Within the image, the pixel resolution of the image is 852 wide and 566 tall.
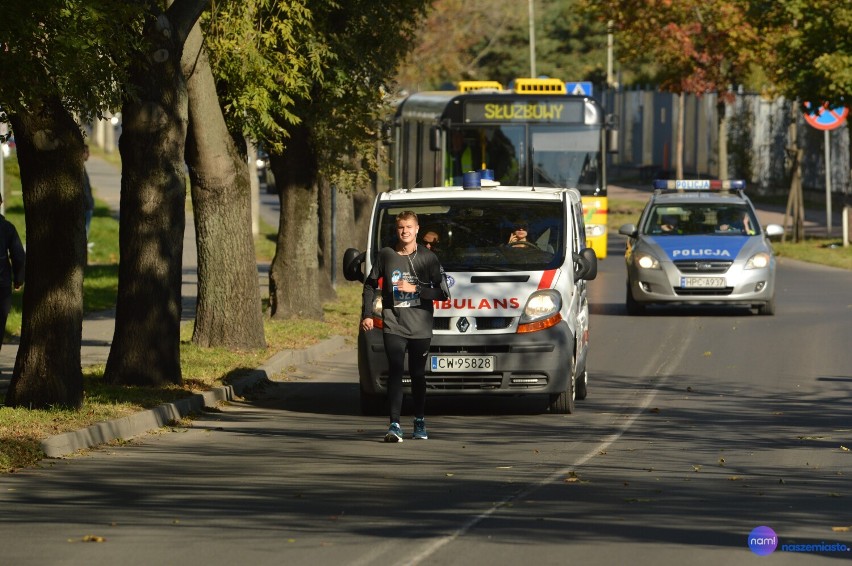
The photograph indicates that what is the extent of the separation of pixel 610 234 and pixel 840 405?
95.9 feet

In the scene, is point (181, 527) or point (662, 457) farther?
point (662, 457)

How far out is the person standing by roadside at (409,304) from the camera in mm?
12336

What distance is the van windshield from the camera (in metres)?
14.1

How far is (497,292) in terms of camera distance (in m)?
13.6

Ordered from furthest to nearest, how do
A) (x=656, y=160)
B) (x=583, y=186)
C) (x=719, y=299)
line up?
(x=656, y=160) → (x=583, y=186) → (x=719, y=299)

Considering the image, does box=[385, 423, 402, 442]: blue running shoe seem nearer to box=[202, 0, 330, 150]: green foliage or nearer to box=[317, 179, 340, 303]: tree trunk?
box=[202, 0, 330, 150]: green foliage

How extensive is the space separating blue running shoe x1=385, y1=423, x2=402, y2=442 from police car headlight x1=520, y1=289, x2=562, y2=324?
5.86 ft

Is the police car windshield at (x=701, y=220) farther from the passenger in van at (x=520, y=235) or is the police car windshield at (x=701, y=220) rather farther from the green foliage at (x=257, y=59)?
the passenger in van at (x=520, y=235)

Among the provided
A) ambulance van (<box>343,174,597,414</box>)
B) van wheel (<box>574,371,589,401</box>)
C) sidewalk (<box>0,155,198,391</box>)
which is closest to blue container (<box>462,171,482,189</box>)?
ambulance van (<box>343,174,597,414</box>)

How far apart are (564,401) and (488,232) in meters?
1.52

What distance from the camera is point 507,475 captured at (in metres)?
10.5

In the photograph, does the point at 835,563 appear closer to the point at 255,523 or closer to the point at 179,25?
the point at 255,523

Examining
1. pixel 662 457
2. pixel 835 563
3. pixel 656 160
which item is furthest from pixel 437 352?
pixel 656 160

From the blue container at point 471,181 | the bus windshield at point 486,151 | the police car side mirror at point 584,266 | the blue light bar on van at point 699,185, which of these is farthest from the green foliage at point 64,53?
the bus windshield at point 486,151
